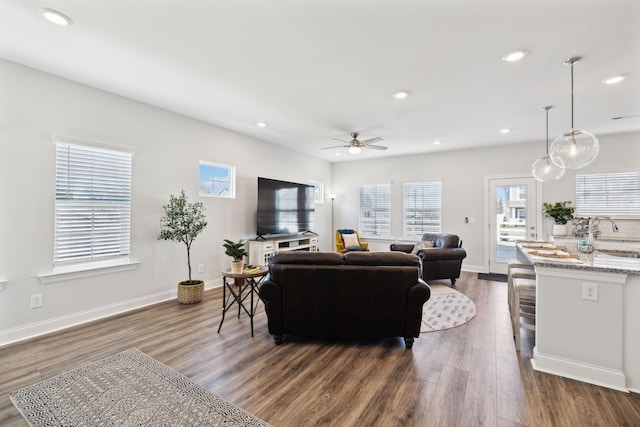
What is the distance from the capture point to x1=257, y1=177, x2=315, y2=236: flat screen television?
554 centimetres

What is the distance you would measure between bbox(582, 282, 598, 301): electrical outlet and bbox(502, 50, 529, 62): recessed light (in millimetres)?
2073

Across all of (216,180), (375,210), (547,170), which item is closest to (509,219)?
(547,170)

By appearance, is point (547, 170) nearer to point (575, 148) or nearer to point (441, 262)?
point (575, 148)

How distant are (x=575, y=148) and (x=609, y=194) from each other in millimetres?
4128

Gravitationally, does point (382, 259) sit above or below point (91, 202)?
below

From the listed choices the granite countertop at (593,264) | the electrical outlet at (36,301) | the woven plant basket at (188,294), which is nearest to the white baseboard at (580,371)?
the granite countertop at (593,264)

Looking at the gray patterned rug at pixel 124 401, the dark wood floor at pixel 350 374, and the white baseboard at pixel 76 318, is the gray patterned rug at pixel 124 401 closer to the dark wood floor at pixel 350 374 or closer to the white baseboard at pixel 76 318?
the dark wood floor at pixel 350 374

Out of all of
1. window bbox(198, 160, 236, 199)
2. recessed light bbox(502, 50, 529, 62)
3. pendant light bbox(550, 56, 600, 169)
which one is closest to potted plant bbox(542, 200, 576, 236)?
pendant light bbox(550, 56, 600, 169)

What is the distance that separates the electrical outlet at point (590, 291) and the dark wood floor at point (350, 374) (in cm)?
68

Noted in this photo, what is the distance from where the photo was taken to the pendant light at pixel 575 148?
2523mm

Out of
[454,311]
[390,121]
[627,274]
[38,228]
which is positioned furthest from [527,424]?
[38,228]

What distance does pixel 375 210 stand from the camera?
7.68m

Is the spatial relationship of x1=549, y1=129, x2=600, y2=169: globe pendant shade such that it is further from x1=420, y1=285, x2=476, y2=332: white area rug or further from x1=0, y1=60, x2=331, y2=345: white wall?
x1=0, y1=60, x2=331, y2=345: white wall

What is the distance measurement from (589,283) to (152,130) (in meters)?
5.19
